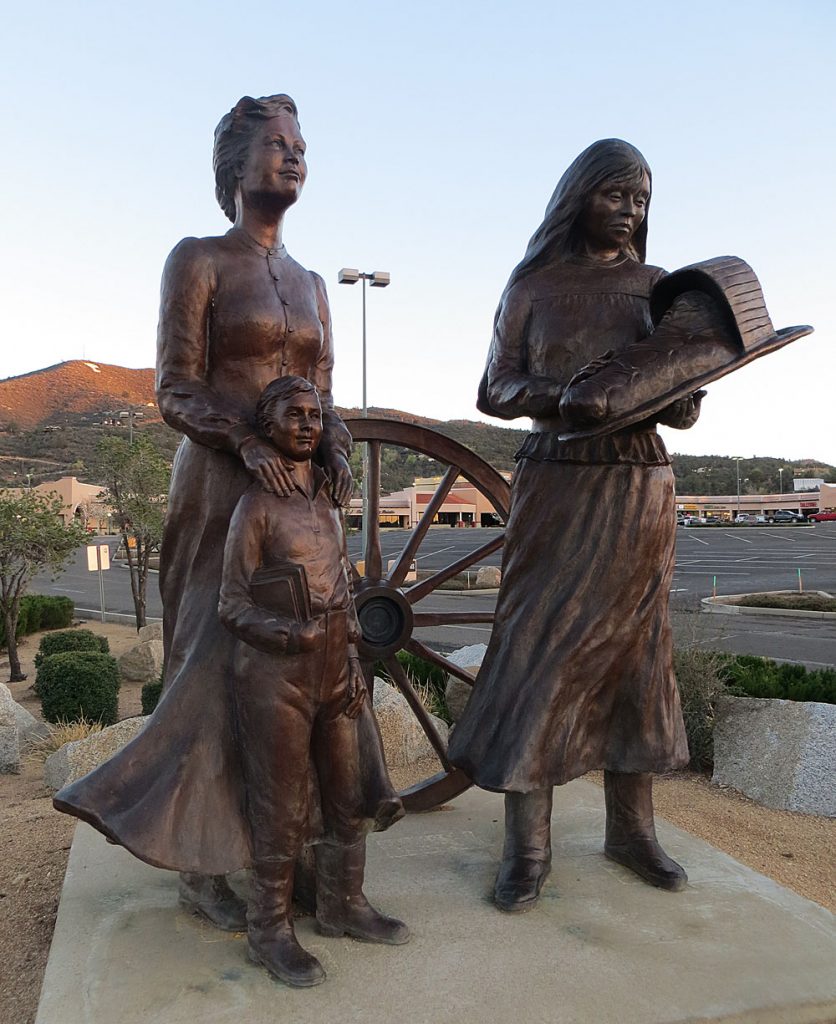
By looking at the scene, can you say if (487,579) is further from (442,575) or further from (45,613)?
(442,575)

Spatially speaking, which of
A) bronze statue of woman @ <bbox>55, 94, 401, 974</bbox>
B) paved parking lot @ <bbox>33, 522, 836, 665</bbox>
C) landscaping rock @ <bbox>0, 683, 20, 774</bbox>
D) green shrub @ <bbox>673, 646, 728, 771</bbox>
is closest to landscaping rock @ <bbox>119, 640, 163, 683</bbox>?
paved parking lot @ <bbox>33, 522, 836, 665</bbox>

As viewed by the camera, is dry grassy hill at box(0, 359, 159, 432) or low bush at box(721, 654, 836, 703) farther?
dry grassy hill at box(0, 359, 159, 432)

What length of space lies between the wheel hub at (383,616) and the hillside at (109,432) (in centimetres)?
5597

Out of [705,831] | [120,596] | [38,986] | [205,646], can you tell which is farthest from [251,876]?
[120,596]

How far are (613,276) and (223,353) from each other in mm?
1364

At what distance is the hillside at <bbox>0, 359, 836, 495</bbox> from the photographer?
233 feet

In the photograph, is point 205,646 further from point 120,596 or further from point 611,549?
point 120,596

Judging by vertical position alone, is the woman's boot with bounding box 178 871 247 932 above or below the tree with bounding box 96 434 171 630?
below

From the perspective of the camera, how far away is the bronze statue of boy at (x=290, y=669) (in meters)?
2.47

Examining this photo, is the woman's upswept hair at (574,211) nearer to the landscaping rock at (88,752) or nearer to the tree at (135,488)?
the landscaping rock at (88,752)

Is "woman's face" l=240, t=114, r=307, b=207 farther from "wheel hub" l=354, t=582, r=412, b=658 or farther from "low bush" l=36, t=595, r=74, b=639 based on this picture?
"low bush" l=36, t=595, r=74, b=639

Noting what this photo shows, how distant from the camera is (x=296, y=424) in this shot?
98.5 inches

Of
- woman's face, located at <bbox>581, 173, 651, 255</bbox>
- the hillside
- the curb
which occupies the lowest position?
the curb

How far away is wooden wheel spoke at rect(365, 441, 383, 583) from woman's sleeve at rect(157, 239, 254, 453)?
52.6 inches
